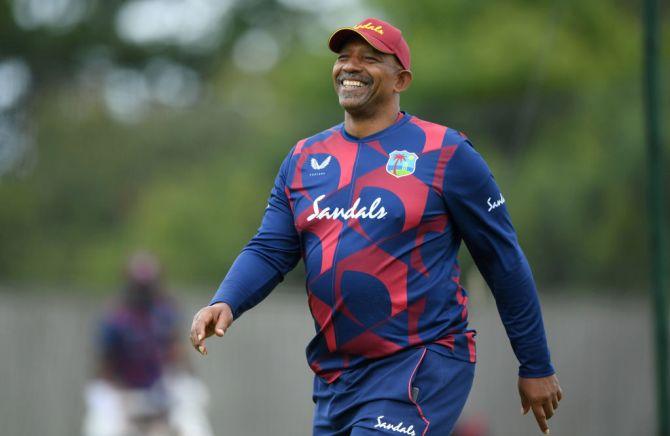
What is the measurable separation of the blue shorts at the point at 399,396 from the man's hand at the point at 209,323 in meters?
0.48

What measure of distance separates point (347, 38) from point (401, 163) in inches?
22.1

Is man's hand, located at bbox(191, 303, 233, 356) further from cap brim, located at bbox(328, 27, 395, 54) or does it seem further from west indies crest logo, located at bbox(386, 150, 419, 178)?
cap brim, located at bbox(328, 27, 395, 54)

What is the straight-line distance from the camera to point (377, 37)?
4516mm

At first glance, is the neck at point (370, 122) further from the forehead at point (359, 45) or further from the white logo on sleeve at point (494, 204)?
the white logo on sleeve at point (494, 204)

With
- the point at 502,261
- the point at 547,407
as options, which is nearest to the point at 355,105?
the point at 502,261

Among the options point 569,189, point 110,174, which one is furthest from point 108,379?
point 569,189

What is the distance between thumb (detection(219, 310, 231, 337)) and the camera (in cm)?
422

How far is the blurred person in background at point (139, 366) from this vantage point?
456 inches

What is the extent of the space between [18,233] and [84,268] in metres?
0.74

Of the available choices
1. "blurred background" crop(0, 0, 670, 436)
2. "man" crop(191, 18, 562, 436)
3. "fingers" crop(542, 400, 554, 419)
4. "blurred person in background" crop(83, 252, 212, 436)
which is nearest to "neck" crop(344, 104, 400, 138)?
"man" crop(191, 18, 562, 436)

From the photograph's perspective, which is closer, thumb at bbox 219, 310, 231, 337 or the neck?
thumb at bbox 219, 310, 231, 337

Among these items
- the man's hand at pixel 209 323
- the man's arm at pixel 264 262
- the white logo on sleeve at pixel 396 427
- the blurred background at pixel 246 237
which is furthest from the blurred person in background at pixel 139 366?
the white logo on sleeve at pixel 396 427

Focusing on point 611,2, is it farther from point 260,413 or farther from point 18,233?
point 18,233

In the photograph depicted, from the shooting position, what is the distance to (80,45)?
20.6 meters
